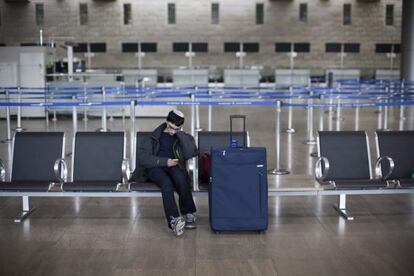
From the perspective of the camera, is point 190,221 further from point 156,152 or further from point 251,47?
point 251,47

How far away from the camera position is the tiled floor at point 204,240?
4801 mm

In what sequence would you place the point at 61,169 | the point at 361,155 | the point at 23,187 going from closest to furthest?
1. the point at 23,187
2. the point at 61,169
3. the point at 361,155

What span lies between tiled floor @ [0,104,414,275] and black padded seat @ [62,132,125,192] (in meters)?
0.44

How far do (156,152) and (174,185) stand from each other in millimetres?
421

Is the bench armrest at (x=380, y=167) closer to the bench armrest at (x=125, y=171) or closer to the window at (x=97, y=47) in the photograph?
the bench armrest at (x=125, y=171)

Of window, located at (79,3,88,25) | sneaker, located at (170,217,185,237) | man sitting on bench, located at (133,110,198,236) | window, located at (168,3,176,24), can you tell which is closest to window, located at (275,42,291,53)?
window, located at (168,3,176,24)

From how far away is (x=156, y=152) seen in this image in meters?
6.16

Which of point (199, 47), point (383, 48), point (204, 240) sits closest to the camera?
point (204, 240)

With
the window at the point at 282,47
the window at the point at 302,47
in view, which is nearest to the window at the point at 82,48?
the window at the point at 282,47

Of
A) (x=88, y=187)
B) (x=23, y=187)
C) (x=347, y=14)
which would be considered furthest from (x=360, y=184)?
(x=347, y=14)

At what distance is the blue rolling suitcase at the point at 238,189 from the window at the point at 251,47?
2545 cm

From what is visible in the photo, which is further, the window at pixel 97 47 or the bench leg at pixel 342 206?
the window at pixel 97 47

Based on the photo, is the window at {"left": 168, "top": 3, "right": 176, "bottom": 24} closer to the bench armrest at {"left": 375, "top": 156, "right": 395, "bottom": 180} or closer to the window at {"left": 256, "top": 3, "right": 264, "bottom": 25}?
the window at {"left": 256, "top": 3, "right": 264, "bottom": 25}

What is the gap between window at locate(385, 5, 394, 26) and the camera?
3119 cm
